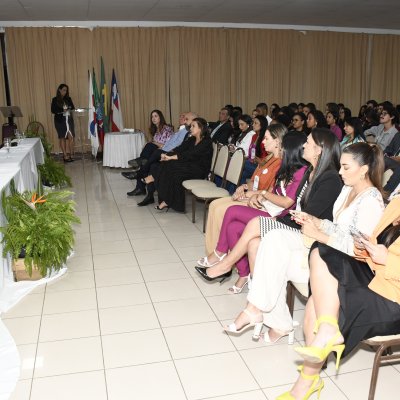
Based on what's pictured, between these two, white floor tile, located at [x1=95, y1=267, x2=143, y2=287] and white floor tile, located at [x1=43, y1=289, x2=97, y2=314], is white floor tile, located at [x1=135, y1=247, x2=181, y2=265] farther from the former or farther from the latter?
white floor tile, located at [x1=43, y1=289, x2=97, y2=314]

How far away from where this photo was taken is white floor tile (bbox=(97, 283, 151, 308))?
328 centimetres

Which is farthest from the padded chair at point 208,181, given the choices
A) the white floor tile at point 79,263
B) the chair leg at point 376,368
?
the chair leg at point 376,368

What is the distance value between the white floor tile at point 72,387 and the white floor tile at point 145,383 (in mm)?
51

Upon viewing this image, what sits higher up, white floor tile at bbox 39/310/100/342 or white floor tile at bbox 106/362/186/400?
white floor tile at bbox 39/310/100/342

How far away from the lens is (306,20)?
10227 mm

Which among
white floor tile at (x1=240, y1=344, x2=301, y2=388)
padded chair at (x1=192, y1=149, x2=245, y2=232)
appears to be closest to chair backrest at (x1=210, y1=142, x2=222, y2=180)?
padded chair at (x1=192, y1=149, x2=245, y2=232)

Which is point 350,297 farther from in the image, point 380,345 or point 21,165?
point 21,165

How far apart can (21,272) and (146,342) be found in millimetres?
1407

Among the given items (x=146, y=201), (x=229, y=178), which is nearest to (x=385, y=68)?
(x=146, y=201)

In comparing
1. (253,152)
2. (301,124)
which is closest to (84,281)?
(253,152)

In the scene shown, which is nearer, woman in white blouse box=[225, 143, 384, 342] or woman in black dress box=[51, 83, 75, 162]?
woman in white blouse box=[225, 143, 384, 342]

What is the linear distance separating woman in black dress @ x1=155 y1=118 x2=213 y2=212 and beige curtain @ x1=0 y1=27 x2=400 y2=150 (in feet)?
17.6

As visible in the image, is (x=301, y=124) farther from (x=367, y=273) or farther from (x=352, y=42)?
(x=352, y=42)

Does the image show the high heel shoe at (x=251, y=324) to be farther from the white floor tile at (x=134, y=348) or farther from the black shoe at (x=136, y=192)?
the black shoe at (x=136, y=192)
